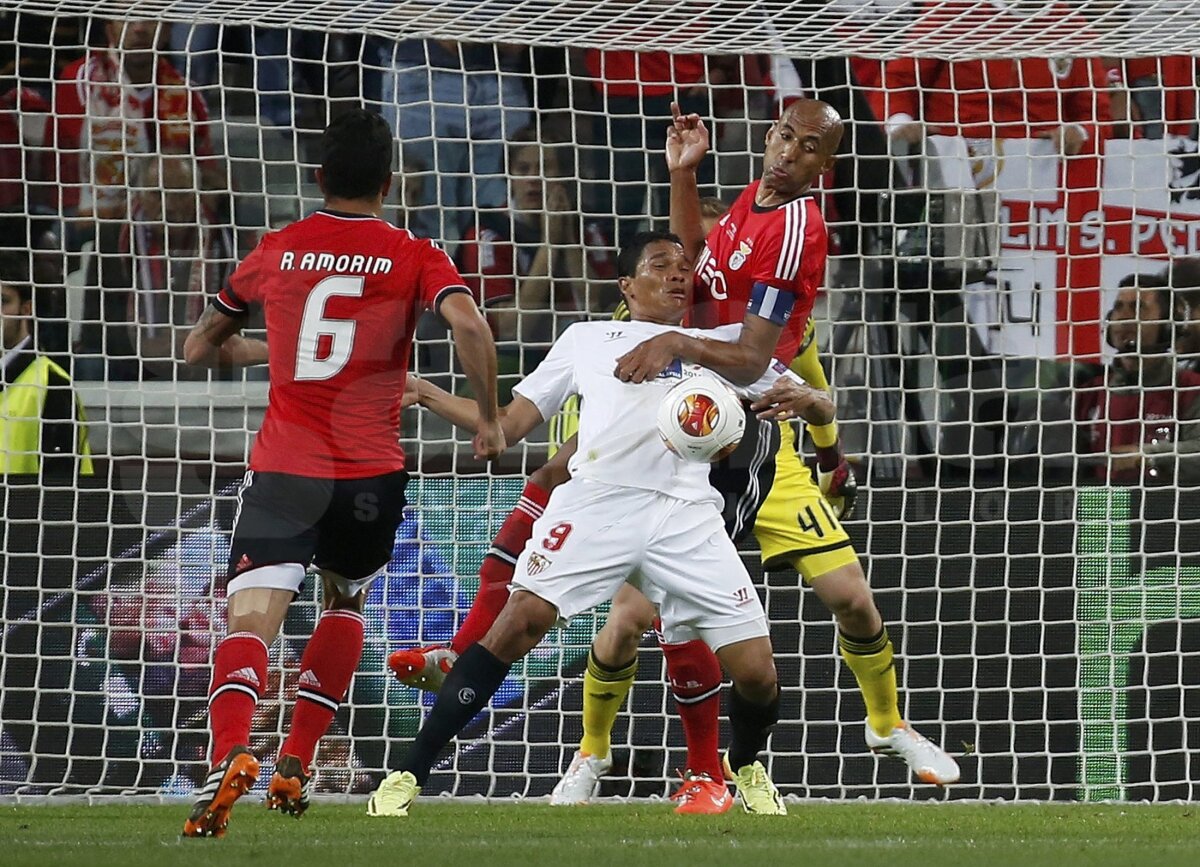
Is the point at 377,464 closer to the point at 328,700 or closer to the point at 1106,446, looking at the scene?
the point at 328,700

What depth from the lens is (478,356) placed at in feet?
14.3

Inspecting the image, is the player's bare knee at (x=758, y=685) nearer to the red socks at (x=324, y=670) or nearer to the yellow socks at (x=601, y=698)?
the yellow socks at (x=601, y=698)

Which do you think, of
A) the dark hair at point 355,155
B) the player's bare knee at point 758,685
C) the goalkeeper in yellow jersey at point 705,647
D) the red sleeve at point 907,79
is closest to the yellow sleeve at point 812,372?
the goalkeeper in yellow jersey at point 705,647

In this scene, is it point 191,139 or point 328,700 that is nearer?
point 328,700

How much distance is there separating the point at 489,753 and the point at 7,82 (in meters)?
3.39

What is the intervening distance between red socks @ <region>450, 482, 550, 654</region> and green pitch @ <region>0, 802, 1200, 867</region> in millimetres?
562

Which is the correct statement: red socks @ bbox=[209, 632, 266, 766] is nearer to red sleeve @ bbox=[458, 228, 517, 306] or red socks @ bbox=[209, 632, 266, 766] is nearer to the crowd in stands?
the crowd in stands

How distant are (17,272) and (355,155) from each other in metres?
3.10

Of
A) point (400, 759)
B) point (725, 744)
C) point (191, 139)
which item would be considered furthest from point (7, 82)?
point (725, 744)

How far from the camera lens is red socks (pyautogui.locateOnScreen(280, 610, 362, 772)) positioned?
188 inches

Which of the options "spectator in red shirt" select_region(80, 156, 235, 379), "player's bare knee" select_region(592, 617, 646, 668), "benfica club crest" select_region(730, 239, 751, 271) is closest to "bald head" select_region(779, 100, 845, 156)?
"benfica club crest" select_region(730, 239, 751, 271)

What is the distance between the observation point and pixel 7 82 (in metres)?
7.16

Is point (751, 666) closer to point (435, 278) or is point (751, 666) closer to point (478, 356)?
point (478, 356)

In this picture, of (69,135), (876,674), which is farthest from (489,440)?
(69,135)
